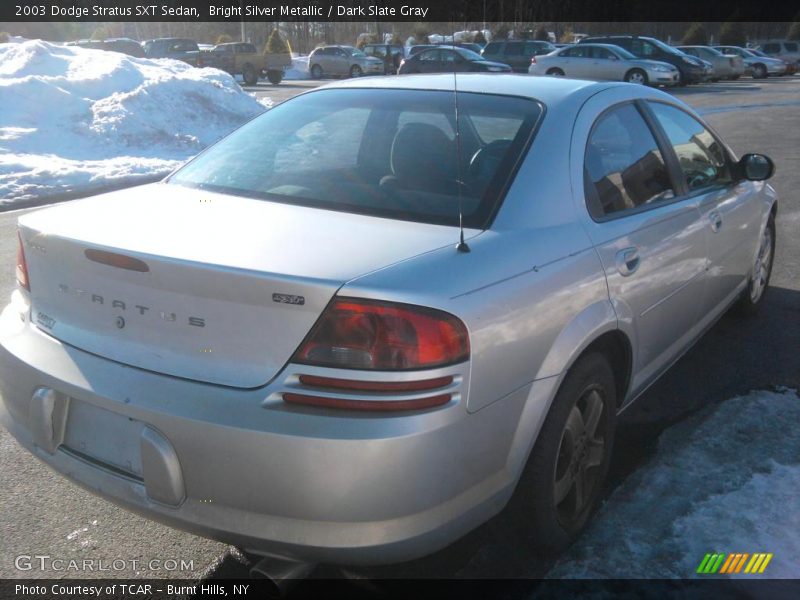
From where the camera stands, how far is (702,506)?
10.5 feet

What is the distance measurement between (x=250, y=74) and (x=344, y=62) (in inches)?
178

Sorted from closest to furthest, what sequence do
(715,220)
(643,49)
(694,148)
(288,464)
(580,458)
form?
1. (288,464)
2. (580,458)
3. (715,220)
4. (694,148)
5. (643,49)

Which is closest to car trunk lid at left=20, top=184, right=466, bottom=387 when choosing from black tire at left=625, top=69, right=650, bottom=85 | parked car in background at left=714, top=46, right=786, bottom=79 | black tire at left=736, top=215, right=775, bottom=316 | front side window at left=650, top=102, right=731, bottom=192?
front side window at left=650, top=102, right=731, bottom=192

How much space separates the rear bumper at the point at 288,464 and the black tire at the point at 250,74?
34.8 metres

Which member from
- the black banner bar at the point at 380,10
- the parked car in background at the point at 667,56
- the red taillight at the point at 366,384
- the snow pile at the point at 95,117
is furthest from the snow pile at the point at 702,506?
the parked car in background at the point at 667,56

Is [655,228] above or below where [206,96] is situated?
above

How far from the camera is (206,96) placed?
16703mm

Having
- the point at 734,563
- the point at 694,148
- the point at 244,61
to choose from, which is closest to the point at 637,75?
the point at 244,61

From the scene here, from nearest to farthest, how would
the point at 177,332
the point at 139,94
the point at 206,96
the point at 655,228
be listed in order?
the point at 177,332 → the point at 655,228 → the point at 139,94 → the point at 206,96

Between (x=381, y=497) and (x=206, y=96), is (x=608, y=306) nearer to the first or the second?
(x=381, y=497)

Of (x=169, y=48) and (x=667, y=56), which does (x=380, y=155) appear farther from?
→ (x=169, y=48)

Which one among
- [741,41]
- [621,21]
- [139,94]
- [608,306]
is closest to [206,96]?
[139,94]

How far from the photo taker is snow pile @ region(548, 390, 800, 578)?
114 inches

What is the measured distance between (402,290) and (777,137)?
49.8ft
